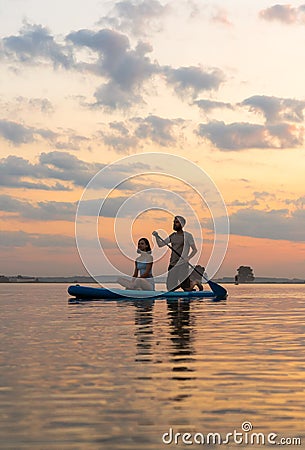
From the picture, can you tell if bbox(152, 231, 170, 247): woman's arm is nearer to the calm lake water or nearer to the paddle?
the paddle

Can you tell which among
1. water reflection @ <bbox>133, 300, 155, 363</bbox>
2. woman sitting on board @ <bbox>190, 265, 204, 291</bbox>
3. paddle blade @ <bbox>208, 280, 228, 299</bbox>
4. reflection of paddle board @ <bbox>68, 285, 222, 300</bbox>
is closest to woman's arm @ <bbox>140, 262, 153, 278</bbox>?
reflection of paddle board @ <bbox>68, 285, 222, 300</bbox>

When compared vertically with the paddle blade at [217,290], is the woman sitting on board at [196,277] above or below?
above

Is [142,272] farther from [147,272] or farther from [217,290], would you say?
[217,290]

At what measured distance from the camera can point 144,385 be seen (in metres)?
8.79

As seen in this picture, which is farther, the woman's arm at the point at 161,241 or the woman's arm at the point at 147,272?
the woman's arm at the point at 161,241

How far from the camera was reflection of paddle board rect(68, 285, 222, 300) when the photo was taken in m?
27.8

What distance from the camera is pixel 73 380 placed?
911 cm

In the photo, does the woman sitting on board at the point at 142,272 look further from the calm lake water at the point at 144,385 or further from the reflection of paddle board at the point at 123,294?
the calm lake water at the point at 144,385

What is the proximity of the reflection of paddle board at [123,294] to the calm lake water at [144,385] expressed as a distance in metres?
11.7

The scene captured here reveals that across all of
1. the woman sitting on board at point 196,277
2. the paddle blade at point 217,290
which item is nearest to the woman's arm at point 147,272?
the woman sitting on board at point 196,277

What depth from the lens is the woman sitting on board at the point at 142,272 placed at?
27.0m

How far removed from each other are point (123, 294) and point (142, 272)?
1147 millimetres

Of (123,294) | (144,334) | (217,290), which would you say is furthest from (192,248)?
(144,334)

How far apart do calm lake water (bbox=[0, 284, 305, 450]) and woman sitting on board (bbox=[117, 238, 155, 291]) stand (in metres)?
11.1
